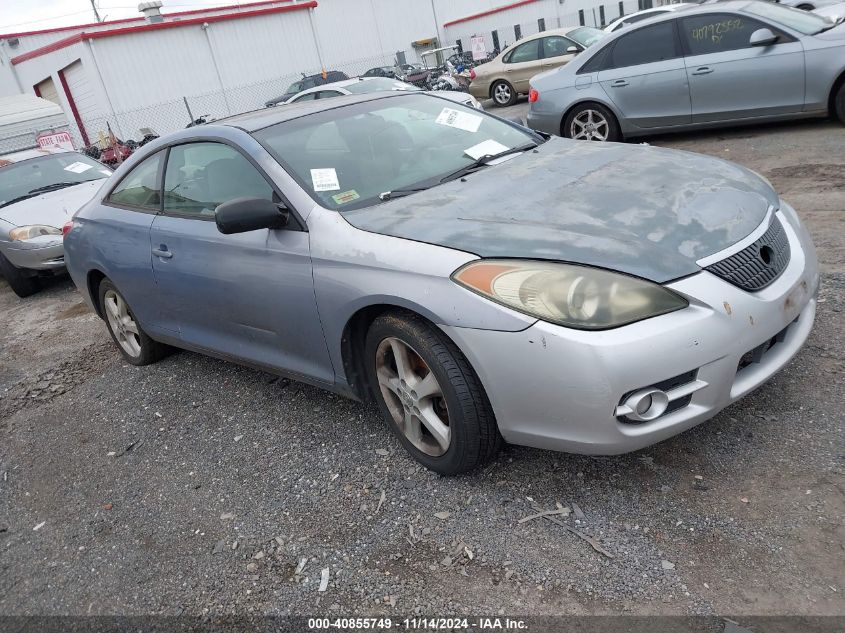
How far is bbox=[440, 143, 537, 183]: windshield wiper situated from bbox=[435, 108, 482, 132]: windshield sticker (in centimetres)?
27

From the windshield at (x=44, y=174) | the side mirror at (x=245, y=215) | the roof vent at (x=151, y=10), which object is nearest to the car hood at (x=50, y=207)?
the windshield at (x=44, y=174)

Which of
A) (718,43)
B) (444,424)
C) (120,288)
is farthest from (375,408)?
(718,43)

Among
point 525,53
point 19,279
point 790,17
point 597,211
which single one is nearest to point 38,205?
point 19,279

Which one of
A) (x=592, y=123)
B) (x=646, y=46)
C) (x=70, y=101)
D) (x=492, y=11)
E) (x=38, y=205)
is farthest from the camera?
(x=492, y=11)

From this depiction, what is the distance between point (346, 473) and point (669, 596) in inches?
58.1

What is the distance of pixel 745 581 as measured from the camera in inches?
84.4

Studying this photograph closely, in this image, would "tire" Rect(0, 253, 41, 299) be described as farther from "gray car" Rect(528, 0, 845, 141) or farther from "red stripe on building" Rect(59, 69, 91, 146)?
"red stripe on building" Rect(59, 69, 91, 146)

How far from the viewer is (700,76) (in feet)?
24.3

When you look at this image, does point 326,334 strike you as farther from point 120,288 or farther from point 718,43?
point 718,43

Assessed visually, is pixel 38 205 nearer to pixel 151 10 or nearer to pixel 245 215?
pixel 245 215

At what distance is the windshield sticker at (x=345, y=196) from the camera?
123 inches

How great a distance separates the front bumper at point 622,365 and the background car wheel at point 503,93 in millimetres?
13536

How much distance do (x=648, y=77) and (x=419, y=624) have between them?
7.01 m

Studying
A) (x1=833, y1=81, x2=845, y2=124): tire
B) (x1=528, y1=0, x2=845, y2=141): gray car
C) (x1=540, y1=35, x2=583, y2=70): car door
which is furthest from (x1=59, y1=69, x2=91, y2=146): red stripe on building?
(x1=833, y1=81, x2=845, y2=124): tire
